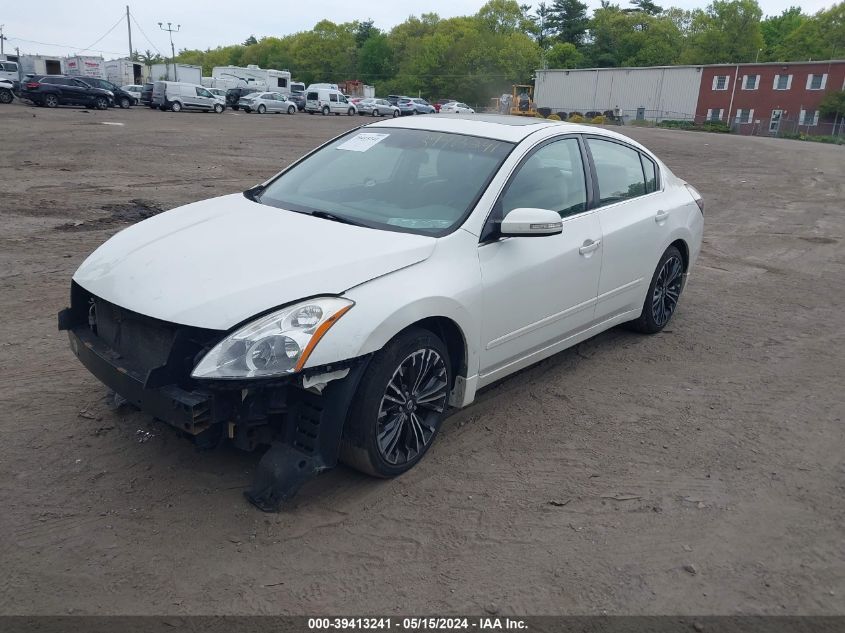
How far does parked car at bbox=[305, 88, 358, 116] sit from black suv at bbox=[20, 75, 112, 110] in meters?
16.6

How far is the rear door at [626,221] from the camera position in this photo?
4.94 m

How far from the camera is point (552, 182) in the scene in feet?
15.0

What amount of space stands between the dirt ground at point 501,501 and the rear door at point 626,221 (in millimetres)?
562

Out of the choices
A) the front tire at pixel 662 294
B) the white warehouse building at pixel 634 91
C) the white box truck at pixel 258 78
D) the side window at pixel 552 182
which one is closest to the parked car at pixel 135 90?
the white box truck at pixel 258 78

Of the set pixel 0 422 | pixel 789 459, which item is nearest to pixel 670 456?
pixel 789 459

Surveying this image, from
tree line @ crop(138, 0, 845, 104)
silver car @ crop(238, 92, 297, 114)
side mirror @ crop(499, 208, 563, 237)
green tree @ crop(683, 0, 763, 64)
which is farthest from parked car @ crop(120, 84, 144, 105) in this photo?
green tree @ crop(683, 0, 763, 64)

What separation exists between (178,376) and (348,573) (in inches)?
44.0

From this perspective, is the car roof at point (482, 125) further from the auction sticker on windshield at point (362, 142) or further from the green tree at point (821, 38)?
the green tree at point (821, 38)

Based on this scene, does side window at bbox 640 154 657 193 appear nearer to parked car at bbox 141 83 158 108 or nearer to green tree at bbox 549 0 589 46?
parked car at bbox 141 83 158 108

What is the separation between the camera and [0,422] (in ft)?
13.1

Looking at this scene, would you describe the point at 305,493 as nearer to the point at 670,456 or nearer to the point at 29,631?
the point at 29,631

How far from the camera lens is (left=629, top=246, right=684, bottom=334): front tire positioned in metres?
5.75

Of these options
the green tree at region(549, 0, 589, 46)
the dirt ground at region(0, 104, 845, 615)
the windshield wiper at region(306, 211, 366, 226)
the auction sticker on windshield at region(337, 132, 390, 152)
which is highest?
the green tree at region(549, 0, 589, 46)

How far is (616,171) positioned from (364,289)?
2741mm
